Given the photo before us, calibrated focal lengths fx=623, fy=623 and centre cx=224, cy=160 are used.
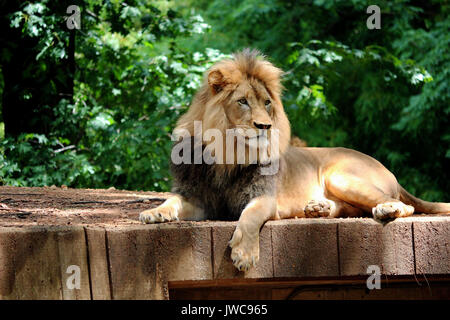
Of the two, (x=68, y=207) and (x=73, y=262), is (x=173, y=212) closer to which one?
(x=73, y=262)

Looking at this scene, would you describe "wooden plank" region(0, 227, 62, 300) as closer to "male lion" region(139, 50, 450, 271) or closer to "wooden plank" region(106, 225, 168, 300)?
"wooden plank" region(106, 225, 168, 300)

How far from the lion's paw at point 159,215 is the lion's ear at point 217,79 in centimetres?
78

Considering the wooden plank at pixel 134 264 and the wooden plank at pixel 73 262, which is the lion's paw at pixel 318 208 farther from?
the wooden plank at pixel 73 262

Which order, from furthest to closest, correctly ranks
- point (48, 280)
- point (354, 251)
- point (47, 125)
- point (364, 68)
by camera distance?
point (364, 68), point (47, 125), point (354, 251), point (48, 280)

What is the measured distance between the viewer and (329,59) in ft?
24.6

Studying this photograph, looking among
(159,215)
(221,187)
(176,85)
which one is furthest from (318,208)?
(176,85)

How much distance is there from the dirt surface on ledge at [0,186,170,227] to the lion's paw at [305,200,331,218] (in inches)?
39.7

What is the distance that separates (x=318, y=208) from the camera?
363cm

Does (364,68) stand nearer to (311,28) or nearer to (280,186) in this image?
(311,28)

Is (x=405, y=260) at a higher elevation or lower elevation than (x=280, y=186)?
lower

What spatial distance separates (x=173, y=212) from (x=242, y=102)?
2.40 feet
